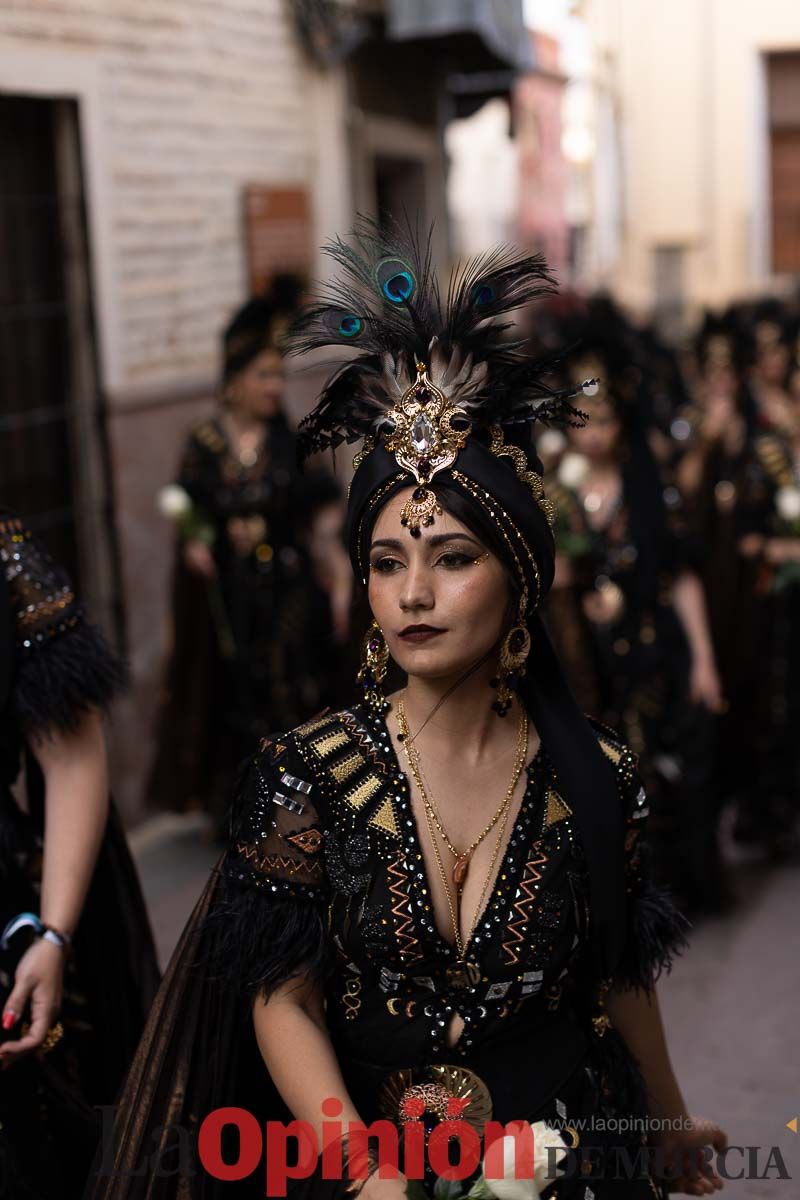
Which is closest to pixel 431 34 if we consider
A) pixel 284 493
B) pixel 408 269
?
pixel 284 493

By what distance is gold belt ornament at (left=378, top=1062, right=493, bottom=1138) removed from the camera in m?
2.69

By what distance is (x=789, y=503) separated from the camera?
7695 mm

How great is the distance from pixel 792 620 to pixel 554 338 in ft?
5.39

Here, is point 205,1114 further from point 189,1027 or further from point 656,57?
point 656,57

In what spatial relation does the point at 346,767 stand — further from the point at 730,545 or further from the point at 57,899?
the point at 730,545

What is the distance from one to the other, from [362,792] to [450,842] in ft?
0.51

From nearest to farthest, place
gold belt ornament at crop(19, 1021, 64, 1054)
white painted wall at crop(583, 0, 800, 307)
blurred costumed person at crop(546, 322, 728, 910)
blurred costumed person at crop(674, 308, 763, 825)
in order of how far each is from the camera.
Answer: gold belt ornament at crop(19, 1021, 64, 1054) < blurred costumed person at crop(546, 322, 728, 910) < blurred costumed person at crop(674, 308, 763, 825) < white painted wall at crop(583, 0, 800, 307)

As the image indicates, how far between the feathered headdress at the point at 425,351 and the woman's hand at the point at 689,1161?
45.4 inches

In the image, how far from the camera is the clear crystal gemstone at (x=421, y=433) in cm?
270

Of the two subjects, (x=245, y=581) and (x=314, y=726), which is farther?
(x=245, y=581)

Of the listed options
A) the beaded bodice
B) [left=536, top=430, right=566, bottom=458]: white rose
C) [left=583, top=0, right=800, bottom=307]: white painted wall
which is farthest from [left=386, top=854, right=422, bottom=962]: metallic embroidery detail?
[left=583, top=0, right=800, bottom=307]: white painted wall

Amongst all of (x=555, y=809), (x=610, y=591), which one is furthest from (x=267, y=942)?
(x=610, y=591)

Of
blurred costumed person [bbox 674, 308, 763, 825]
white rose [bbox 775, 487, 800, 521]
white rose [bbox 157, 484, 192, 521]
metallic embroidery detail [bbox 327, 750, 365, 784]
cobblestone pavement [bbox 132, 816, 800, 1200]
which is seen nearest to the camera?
metallic embroidery detail [bbox 327, 750, 365, 784]

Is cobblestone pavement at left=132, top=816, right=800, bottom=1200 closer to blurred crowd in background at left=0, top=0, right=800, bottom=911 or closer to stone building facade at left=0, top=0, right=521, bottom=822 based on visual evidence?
blurred crowd in background at left=0, top=0, right=800, bottom=911
